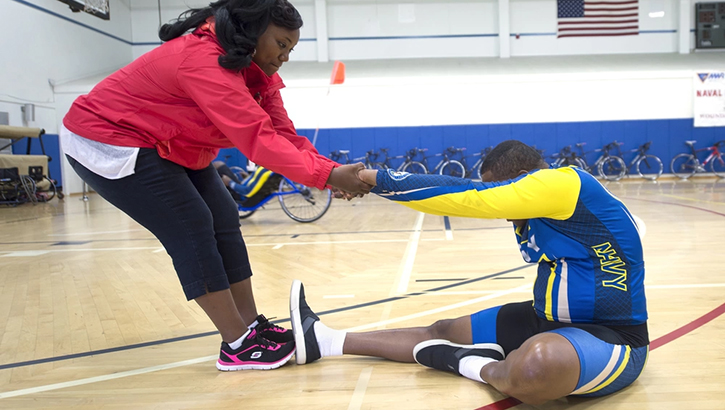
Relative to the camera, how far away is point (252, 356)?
214cm

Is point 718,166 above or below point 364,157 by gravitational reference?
below

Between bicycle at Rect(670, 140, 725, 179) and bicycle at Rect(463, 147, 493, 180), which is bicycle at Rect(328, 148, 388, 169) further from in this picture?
bicycle at Rect(670, 140, 725, 179)

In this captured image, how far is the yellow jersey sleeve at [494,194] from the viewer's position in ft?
5.27

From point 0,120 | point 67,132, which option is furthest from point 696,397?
point 0,120

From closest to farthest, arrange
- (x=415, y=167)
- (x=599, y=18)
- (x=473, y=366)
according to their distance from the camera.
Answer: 1. (x=473, y=366)
2. (x=415, y=167)
3. (x=599, y=18)

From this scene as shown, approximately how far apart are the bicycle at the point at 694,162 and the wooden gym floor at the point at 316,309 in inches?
387

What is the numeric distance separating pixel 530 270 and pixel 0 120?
12.3 meters

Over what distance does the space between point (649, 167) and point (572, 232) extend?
15.2 metres

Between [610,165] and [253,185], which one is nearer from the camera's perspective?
[253,185]

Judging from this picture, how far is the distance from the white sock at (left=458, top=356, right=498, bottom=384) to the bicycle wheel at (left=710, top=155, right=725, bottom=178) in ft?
51.1

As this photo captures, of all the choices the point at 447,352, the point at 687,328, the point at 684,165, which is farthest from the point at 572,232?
the point at 684,165

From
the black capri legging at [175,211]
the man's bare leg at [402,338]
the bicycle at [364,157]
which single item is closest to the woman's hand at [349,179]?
the black capri legging at [175,211]

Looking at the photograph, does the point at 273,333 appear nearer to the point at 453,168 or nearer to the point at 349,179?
the point at 349,179

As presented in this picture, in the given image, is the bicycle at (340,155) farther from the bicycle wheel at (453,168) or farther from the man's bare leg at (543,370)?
the man's bare leg at (543,370)
